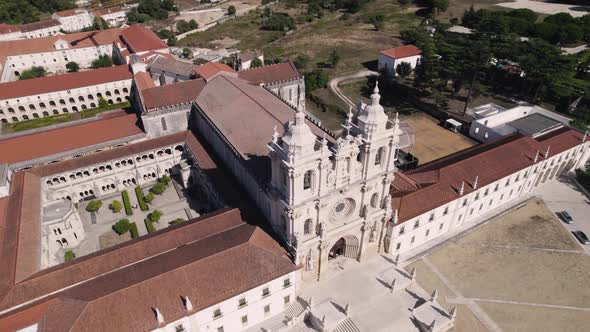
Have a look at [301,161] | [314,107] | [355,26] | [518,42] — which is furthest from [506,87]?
[301,161]

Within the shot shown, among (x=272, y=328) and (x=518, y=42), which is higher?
(x=518, y=42)

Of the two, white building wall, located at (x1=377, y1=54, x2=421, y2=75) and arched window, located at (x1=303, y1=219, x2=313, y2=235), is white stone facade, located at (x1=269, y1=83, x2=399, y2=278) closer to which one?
arched window, located at (x1=303, y1=219, x2=313, y2=235)

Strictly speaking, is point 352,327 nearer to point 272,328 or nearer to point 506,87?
point 272,328

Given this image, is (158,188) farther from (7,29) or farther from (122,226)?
(7,29)

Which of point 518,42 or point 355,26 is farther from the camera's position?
point 355,26

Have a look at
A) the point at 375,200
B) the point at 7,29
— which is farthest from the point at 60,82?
the point at 375,200

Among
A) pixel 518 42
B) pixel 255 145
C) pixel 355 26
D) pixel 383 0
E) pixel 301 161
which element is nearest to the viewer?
pixel 301 161

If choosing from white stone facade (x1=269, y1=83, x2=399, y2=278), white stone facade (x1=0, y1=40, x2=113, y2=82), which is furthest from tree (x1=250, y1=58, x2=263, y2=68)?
white stone facade (x1=269, y1=83, x2=399, y2=278)
